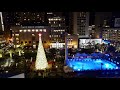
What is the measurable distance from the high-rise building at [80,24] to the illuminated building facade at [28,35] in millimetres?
1289

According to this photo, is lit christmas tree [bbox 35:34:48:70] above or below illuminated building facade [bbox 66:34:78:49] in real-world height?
below

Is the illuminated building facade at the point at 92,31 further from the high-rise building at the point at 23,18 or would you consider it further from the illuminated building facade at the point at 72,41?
the high-rise building at the point at 23,18

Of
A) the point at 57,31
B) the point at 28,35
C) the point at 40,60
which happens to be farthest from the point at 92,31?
the point at 40,60

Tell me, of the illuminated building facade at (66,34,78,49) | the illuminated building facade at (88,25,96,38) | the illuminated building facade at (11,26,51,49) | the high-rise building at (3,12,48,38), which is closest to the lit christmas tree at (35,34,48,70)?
the illuminated building facade at (11,26,51,49)

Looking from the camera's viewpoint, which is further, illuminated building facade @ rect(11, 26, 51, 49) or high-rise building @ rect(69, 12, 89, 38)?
high-rise building @ rect(69, 12, 89, 38)

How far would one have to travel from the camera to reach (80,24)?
7.07m

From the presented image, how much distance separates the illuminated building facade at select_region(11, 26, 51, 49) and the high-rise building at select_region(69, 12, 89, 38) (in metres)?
1.29

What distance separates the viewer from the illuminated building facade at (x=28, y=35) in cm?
583

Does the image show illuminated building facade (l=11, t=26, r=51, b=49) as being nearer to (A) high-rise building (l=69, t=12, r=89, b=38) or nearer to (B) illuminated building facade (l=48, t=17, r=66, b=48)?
(B) illuminated building facade (l=48, t=17, r=66, b=48)

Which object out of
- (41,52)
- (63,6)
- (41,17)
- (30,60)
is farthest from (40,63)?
(41,17)

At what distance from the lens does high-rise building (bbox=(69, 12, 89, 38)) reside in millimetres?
6854

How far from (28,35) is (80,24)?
7.24ft

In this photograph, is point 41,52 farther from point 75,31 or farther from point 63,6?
point 75,31

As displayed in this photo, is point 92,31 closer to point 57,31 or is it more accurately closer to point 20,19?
point 57,31
